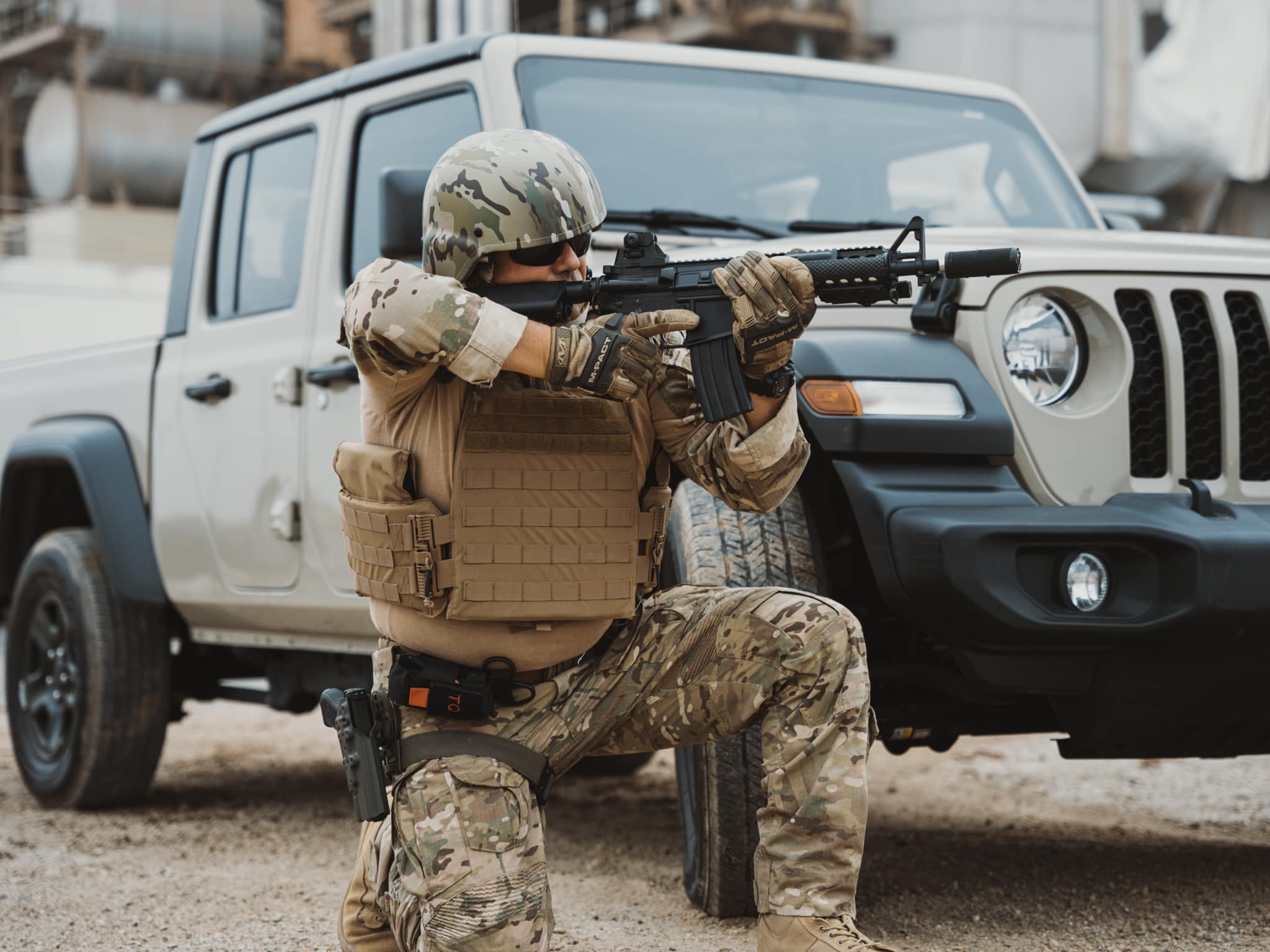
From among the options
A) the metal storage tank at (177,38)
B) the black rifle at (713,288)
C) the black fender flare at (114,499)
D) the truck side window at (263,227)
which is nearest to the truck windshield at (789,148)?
the truck side window at (263,227)

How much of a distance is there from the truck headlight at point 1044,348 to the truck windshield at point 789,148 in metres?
0.78

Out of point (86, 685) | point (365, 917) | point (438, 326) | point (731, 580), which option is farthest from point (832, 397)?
point (86, 685)

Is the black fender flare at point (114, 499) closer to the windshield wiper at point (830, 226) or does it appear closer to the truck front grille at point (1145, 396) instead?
the windshield wiper at point (830, 226)

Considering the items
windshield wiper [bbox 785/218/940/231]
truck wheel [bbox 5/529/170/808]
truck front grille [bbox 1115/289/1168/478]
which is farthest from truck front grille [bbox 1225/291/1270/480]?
truck wheel [bbox 5/529/170/808]

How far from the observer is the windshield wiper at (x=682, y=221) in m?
3.87

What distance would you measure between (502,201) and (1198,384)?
1.46 metres

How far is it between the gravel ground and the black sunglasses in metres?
1.33

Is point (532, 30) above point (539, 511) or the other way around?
above

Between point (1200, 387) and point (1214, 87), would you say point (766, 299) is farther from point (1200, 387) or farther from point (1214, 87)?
point (1214, 87)

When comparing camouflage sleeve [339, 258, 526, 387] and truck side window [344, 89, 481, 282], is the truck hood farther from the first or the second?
camouflage sleeve [339, 258, 526, 387]

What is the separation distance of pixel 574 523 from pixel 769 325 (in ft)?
1.54

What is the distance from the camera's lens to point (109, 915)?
3746mm

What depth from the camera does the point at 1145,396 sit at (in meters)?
3.29

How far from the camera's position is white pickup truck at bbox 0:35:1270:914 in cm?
302
